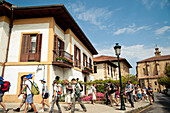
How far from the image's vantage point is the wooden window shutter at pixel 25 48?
1134 centimetres

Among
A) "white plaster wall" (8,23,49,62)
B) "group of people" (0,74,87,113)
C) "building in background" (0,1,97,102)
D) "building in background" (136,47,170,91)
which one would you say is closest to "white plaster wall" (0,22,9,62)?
"building in background" (0,1,97,102)

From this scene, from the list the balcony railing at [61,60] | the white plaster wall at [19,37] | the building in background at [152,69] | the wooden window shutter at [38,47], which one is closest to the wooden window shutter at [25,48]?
the white plaster wall at [19,37]

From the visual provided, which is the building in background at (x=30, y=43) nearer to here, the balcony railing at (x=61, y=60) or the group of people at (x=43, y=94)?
the balcony railing at (x=61, y=60)

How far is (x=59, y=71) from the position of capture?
12.4 m

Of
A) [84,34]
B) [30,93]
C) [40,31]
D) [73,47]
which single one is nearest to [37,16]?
[40,31]

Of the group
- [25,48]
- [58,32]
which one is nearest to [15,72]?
[25,48]

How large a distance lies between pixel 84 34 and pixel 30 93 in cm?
1249

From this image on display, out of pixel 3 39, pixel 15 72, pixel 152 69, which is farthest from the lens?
pixel 152 69

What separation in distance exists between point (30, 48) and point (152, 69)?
5522 centimetres

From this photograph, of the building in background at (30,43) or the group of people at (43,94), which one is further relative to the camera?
A: the building in background at (30,43)

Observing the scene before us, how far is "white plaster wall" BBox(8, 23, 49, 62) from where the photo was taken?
1134 cm

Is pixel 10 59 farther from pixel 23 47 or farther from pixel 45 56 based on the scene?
pixel 45 56

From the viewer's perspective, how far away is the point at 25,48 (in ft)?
37.6

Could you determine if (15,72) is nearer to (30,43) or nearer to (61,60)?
(30,43)
